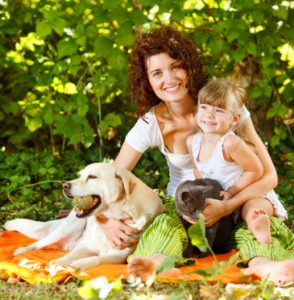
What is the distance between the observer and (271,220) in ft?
12.9

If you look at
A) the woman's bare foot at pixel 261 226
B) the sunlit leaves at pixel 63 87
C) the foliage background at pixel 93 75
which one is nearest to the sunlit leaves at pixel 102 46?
the foliage background at pixel 93 75

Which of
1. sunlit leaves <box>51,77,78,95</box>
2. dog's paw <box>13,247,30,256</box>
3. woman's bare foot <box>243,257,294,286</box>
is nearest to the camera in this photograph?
woman's bare foot <box>243,257,294,286</box>

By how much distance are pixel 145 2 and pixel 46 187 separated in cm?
162

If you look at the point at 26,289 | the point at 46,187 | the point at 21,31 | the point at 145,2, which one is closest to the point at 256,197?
the point at 26,289

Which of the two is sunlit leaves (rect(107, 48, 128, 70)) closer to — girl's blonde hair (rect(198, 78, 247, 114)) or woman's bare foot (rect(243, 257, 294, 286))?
girl's blonde hair (rect(198, 78, 247, 114))

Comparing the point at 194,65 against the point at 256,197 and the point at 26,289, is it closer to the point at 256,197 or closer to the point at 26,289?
the point at 256,197

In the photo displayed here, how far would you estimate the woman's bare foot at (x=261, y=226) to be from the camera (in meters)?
3.75

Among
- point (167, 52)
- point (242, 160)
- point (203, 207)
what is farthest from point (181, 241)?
point (167, 52)

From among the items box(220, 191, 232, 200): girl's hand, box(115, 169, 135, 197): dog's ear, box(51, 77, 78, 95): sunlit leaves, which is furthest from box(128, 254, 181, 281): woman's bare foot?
box(51, 77, 78, 95): sunlit leaves

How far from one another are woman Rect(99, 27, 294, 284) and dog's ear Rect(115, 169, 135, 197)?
7.4 inches

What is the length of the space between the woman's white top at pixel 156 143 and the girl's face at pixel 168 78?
23 cm

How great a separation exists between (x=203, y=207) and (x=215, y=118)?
48 centimetres

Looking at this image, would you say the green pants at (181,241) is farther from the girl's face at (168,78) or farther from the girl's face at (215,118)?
the girl's face at (168,78)

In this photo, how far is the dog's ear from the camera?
3.85 m
